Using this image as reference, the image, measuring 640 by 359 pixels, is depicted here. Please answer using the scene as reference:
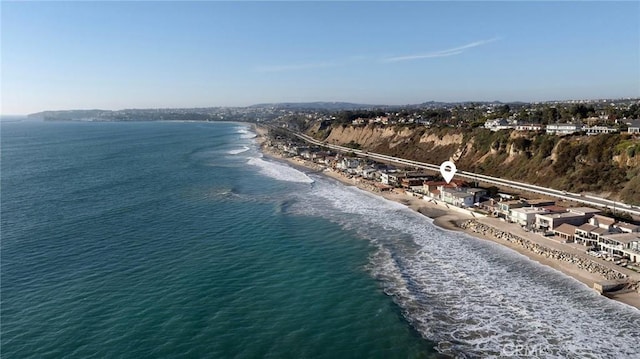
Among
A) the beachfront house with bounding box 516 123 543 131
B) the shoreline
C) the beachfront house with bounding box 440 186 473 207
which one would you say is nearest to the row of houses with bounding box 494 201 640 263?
the shoreline

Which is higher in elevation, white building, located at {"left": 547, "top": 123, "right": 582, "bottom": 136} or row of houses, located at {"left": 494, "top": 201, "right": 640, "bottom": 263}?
white building, located at {"left": 547, "top": 123, "right": 582, "bottom": 136}

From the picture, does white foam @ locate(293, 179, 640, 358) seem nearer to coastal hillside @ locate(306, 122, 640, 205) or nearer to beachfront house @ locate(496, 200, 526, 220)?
beachfront house @ locate(496, 200, 526, 220)

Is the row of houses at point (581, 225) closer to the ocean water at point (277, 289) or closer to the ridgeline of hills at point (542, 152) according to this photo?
the ocean water at point (277, 289)

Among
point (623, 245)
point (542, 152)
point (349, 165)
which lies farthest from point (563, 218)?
point (349, 165)

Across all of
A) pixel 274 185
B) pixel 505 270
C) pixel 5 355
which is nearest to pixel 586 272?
pixel 505 270

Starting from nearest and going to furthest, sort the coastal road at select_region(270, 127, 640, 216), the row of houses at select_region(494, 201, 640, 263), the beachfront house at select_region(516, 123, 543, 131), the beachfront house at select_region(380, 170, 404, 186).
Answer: the row of houses at select_region(494, 201, 640, 263)
the coastal road at select_region(270, 127, 640, 216)
the beachfront house at select_region(380, 170, 404, 186)
the beachfront house at select_region(516, 123, 543, 131)

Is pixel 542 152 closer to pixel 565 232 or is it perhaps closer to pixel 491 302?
pixel 565 232

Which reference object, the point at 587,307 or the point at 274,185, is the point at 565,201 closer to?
the point at 587,307
